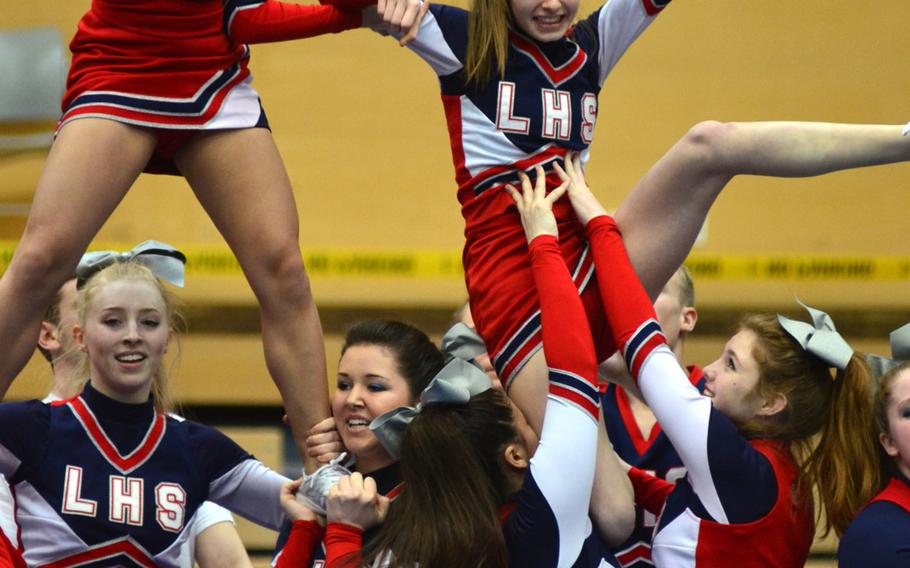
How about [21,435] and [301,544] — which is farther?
[21,435]

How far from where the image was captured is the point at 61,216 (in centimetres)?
209

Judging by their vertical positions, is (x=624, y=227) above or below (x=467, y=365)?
above

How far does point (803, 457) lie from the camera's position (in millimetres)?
2242

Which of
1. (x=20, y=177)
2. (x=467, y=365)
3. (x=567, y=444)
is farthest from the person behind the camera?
(x=20, y=177)

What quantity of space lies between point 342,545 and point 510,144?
74 cm

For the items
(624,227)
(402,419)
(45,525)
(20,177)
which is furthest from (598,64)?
(20,177)

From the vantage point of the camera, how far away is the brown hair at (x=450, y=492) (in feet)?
6.40

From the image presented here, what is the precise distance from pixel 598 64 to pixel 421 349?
23.9 inches

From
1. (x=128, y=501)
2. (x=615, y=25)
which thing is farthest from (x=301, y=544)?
(x=615, y=25)

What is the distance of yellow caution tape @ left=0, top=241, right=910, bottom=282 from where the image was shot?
413cm

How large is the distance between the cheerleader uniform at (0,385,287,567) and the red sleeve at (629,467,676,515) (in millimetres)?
668

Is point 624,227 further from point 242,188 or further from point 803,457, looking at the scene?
point 242,188

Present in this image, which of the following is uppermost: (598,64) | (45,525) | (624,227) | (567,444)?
(598,64)

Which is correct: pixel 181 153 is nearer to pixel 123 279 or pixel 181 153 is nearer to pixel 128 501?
pixel 123 279
